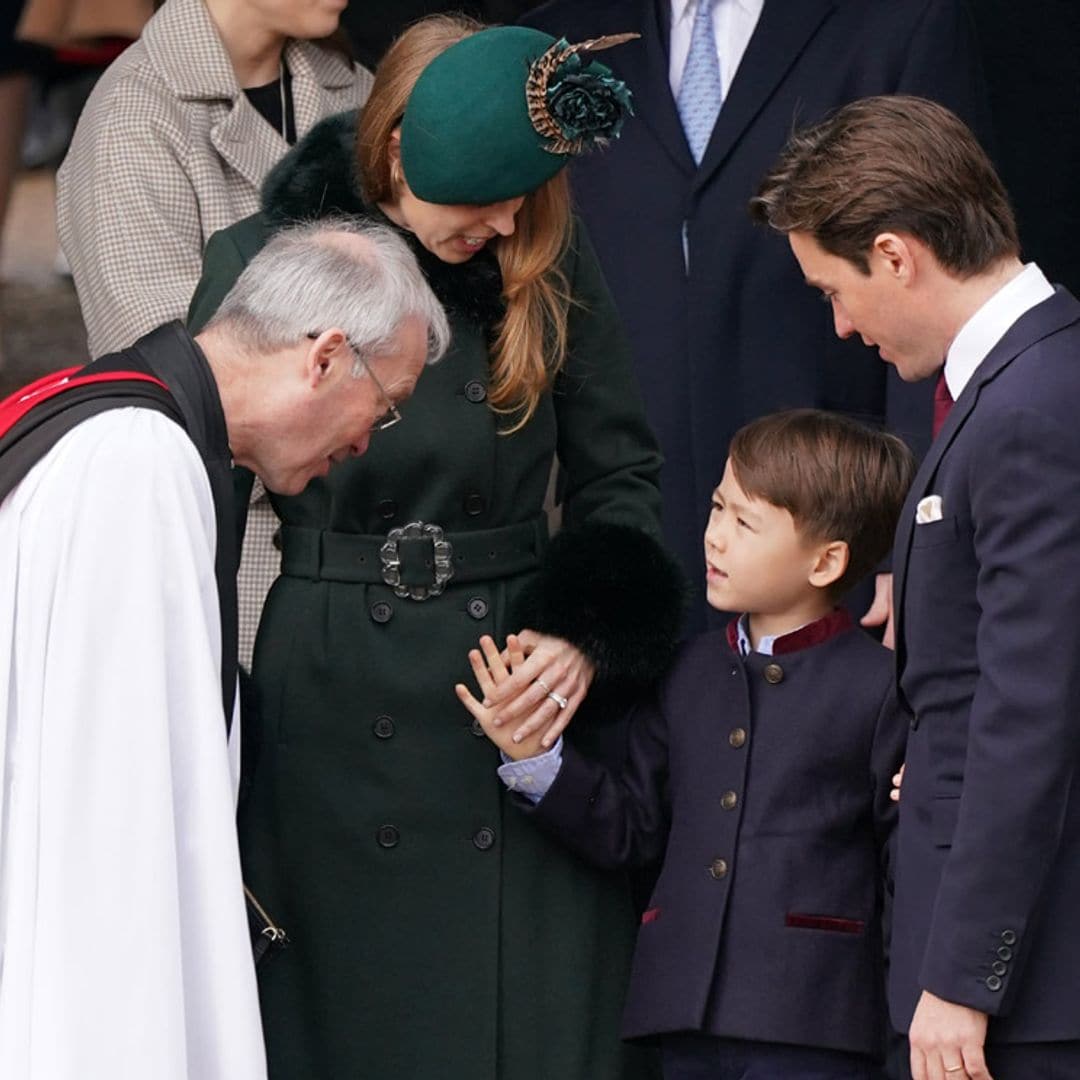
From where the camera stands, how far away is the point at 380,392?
301 cm

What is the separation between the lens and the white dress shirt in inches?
170

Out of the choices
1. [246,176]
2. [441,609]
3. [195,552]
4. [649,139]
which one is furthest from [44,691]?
[649,139]

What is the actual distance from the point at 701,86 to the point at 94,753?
215cm

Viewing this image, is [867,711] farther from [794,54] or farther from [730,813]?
[794,54]

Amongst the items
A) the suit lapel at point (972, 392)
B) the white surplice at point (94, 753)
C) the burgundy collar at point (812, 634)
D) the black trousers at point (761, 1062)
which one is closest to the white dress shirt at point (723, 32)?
the burgundy collar at point (812, 634)

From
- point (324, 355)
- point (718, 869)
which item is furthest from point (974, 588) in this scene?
point (324, 355)

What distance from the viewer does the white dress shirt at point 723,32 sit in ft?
14.1

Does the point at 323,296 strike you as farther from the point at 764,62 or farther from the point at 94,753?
the point at 764,62

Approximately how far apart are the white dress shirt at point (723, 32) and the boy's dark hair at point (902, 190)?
1.27 m

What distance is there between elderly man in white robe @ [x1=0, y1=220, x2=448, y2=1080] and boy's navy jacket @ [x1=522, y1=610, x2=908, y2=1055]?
766 mm

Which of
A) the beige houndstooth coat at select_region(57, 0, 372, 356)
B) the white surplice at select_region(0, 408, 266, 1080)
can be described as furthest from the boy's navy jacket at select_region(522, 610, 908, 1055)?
the beige houndstooth coat at select_region(57, 0, 372, 356)

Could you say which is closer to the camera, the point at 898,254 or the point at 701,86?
the point at 898,254

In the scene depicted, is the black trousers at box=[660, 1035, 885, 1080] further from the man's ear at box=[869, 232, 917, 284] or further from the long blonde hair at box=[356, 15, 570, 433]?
the man's ear at box=[869, 232, 917, 284]

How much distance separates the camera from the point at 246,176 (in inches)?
158
